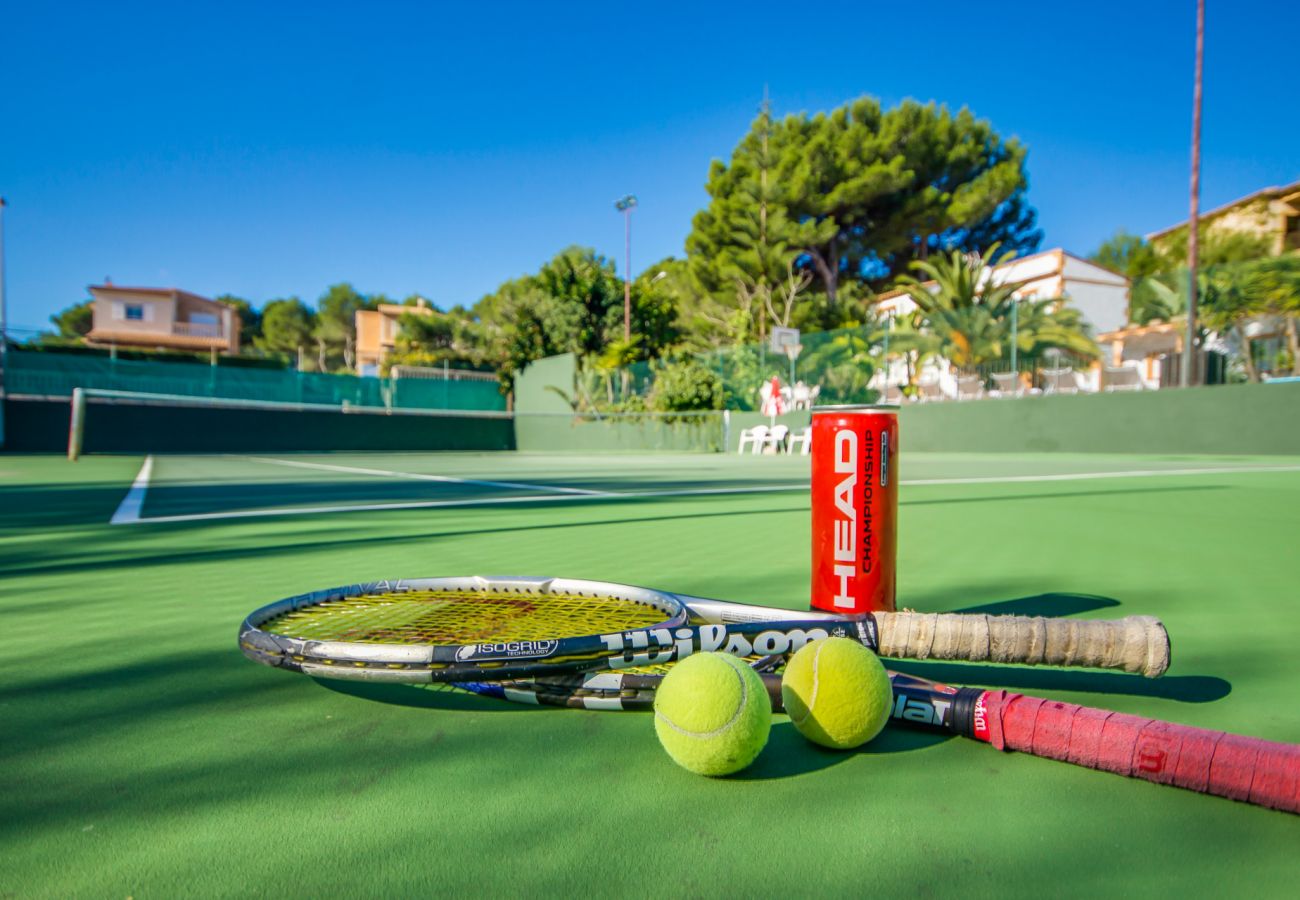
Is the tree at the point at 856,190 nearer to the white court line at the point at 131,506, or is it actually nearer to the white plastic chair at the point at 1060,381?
the white plastic chair at the point at 1060,381

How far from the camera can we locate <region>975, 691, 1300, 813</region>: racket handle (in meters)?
1.13

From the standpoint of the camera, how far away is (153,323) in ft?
188

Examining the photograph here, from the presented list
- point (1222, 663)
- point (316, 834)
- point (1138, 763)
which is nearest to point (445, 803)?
point (316, 834)

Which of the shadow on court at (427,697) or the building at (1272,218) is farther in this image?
the building at (1272,218)

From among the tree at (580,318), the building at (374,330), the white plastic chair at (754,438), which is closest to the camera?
the white plastic chair at (754,438)

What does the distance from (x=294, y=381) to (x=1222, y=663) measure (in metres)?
28.3

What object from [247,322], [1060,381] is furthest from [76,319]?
[1060,381]

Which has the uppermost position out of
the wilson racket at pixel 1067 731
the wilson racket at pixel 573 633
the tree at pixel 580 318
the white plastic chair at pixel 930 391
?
the tree at pixel 580 318

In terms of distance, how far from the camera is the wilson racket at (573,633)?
4.62 feet

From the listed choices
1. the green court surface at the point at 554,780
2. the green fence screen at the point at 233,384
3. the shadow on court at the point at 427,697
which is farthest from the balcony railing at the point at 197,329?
the shadow on court at the point at 427,697

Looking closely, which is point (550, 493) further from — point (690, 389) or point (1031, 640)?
point (690, 389)

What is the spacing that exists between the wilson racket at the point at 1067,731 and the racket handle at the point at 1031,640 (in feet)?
0.59

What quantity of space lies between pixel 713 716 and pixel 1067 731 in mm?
582

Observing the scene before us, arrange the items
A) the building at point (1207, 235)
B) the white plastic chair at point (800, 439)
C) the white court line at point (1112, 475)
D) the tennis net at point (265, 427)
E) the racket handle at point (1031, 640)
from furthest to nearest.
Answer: the tennis net at point (265, 427) → the white plastic chair at point (800, 439) → the building at point (1207, 235) → the white court line at point (1112, 475) → the racket handle at point (1031, 640)
